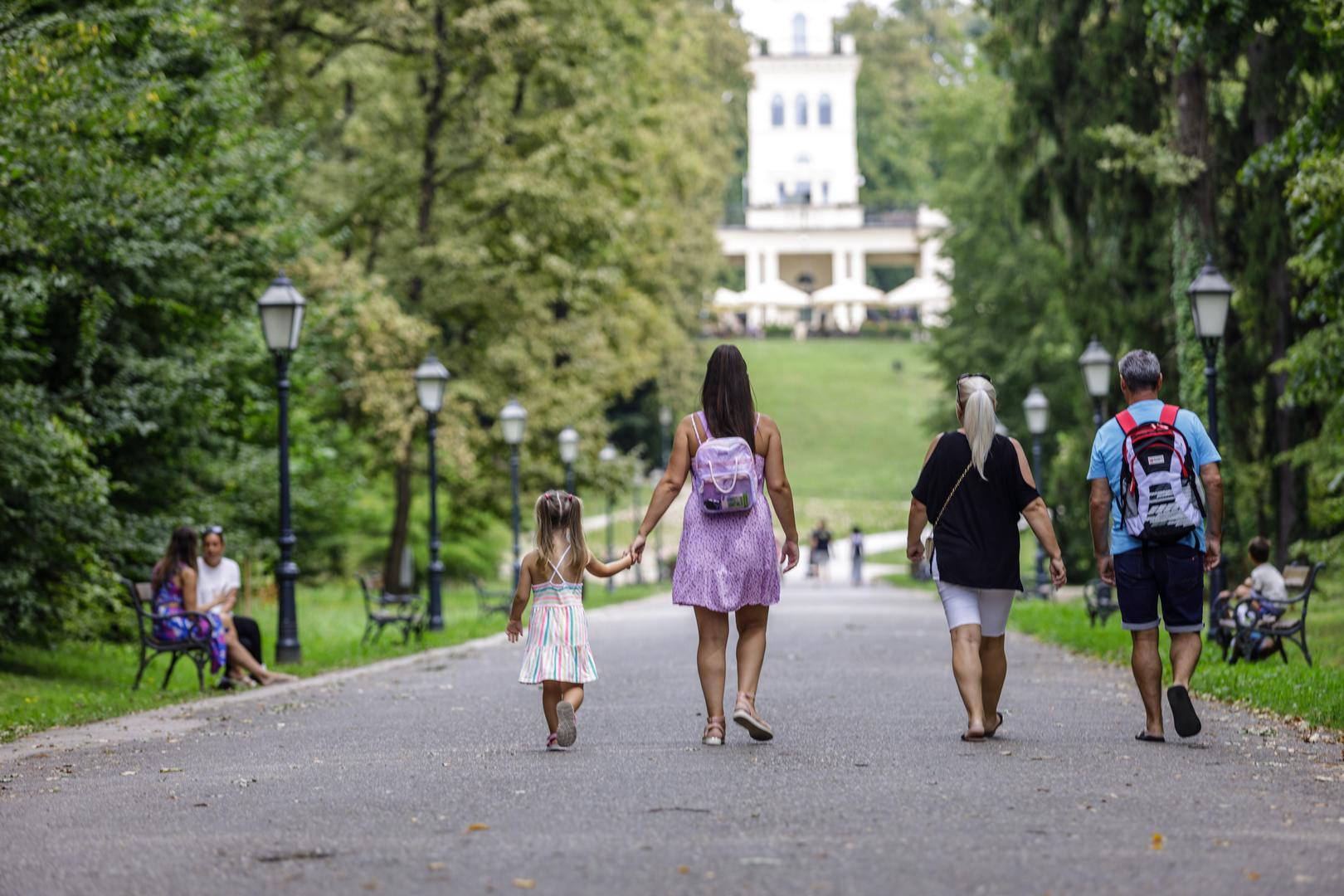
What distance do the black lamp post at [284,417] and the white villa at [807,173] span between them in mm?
91366

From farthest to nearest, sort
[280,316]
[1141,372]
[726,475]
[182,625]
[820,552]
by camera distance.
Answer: [820,552]
[280,316]
[182,625]
[1141,372]
[726,475]

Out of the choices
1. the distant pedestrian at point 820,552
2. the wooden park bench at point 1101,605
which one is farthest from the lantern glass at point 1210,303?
the distant pedestrian at point 820,552

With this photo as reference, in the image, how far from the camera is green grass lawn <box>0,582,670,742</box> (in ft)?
41.3

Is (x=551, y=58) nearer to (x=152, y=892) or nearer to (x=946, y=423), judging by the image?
(x=946, y=423)

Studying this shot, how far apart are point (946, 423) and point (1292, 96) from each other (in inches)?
875

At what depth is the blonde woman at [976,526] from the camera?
8.98 metres

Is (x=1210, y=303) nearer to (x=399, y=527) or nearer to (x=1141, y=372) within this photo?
(x=1141, y=372)

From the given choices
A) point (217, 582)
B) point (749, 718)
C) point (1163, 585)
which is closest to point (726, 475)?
point (749, 718)

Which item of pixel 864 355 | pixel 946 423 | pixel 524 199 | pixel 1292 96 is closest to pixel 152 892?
pixel 1292 96

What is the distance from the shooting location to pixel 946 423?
145ft

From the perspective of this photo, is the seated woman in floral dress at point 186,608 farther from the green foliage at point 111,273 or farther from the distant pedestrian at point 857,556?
the distant pedestrian at point 857,556

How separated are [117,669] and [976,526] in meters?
11.0

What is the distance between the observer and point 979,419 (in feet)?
29.3

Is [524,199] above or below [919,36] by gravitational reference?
below
